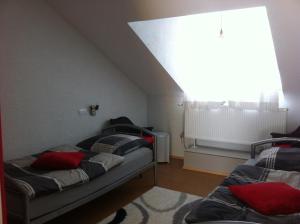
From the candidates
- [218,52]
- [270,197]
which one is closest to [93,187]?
[270,197]

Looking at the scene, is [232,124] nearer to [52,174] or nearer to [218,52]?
[218,52]

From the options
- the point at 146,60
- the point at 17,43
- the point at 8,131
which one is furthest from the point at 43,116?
the point at 146,60

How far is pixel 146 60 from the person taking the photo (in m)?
3.78

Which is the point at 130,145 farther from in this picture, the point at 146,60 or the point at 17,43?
the point at 17,43

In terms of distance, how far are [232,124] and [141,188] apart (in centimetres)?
154

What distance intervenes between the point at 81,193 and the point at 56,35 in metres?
1.80

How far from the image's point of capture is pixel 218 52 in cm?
393

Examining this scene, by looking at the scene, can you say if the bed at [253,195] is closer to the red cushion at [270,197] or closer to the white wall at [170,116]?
the red cushion at [270,197]

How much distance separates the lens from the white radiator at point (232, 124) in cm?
364

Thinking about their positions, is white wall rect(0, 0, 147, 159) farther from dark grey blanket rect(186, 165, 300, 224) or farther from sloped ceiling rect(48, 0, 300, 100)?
dark grey blanket rect(186, 165, 300, 224)

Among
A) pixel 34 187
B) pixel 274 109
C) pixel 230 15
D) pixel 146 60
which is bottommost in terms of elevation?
pixel 34 187

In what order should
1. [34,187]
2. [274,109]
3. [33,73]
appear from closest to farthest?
[34,187] < [33,73] < [274,109]

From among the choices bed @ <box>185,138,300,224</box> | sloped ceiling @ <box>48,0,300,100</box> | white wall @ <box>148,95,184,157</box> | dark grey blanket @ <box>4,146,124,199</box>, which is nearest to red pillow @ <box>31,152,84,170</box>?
dark grey blanket @ <box>4,146,124,199</box>

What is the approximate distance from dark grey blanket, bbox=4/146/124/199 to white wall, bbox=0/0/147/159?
14.8 inches
